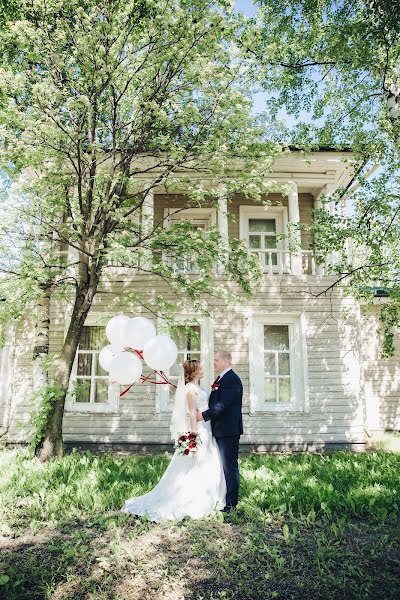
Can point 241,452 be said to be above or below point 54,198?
below

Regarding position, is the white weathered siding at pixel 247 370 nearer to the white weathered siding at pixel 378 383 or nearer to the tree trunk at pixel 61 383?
the tree trunk at pixel 61 383

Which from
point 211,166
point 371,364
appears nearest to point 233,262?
point 211,166

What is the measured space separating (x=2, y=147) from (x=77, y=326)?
3760 mm

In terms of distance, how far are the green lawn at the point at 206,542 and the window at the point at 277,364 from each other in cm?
453

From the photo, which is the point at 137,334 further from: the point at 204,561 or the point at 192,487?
the point at 204,561

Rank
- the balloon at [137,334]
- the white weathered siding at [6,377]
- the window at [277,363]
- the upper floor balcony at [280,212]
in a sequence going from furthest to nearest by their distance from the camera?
the white weathered siding at [6,377], the upper floor balcony at [280,212], the window at [277,363], the balloon at [137,334]

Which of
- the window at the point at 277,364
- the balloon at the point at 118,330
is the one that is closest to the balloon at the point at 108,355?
the balloon at the point at 118,330

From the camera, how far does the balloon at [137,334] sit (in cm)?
644

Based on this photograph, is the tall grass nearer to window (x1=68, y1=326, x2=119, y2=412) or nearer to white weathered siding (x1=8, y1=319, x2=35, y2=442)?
white weathered siding (x1=8, y1=319, x2=35, y2=442)

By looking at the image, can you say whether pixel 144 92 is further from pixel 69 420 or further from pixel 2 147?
pixel 69 420

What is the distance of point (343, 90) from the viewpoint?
1252 centimetres

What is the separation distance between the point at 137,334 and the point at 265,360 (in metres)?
6.89

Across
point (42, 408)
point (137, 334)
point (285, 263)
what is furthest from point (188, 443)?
point (285, 263)

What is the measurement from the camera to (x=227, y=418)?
6184 mm
